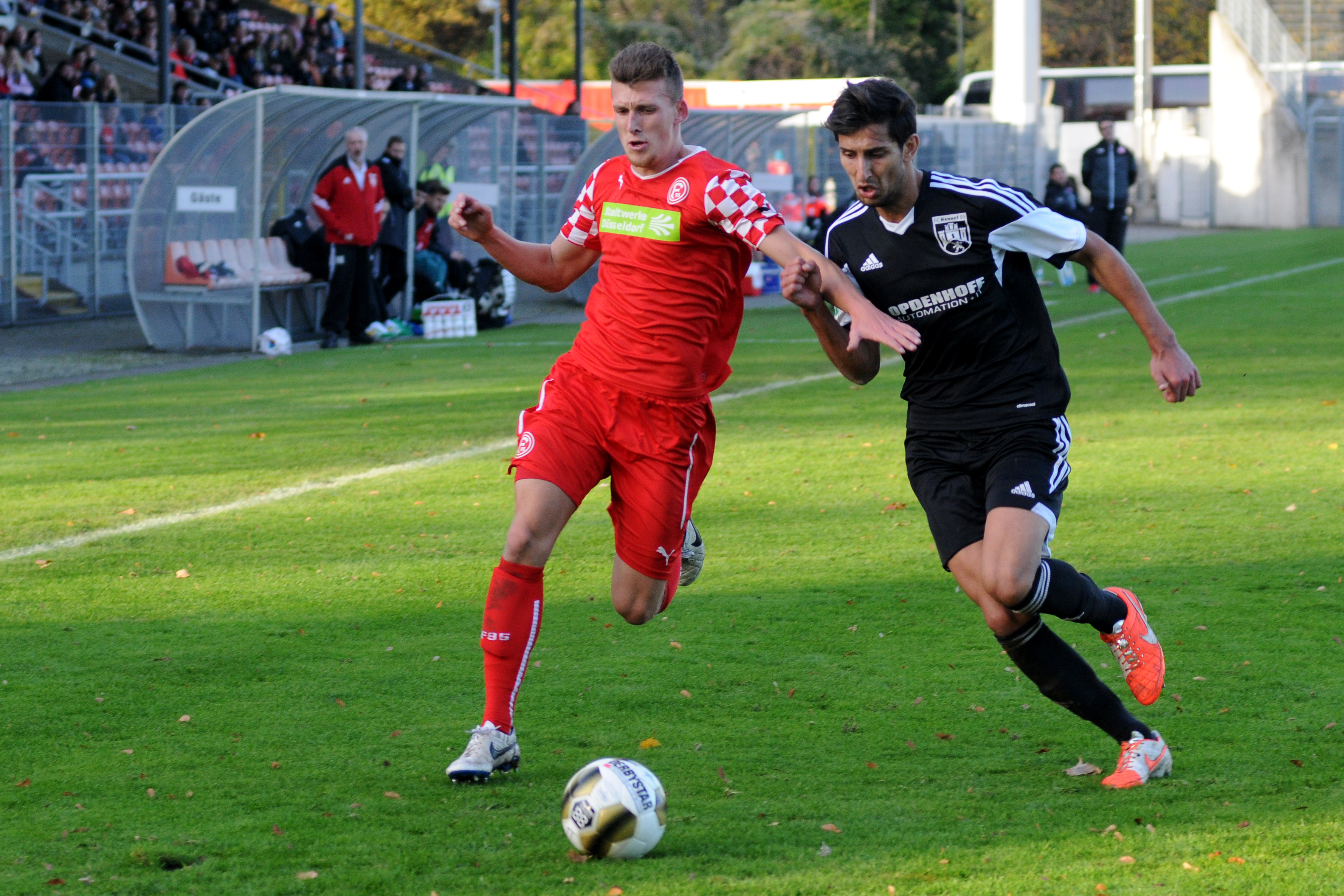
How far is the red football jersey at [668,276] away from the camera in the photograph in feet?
15.5

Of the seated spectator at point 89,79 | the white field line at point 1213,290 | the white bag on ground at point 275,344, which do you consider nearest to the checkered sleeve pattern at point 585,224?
the white bag on ground at point 275,344

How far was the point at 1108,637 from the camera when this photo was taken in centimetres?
472

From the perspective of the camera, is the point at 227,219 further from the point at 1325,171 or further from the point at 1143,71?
the point at 1325,171

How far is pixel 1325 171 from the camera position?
44469 mm

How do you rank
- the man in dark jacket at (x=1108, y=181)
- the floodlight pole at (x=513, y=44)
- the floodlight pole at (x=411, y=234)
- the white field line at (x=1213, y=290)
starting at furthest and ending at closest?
the floodlight pole at (x=513, y=44)
the man in dark jacket at (x=1108, y=181)
the white field line at (x=1213, y=290)
the floodlight pole at (x=411, y=234)

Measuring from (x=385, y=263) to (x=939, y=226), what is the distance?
13.5 m

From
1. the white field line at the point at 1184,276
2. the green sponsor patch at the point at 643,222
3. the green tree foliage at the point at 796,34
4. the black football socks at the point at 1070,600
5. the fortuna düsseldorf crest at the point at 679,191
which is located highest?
the green tree foliage at the point at 796,34

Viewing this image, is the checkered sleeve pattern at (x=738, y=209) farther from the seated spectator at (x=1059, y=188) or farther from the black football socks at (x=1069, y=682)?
the seated spectator at (x=1059, y=188)

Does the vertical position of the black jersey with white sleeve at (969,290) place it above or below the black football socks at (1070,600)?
above

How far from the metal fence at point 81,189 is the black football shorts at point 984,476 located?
14.5 meters

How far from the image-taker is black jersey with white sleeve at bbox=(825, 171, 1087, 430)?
4613 millimetres

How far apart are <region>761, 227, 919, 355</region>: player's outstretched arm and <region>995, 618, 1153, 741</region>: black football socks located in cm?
92

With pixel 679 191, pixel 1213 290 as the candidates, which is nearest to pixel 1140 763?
pixel 679 191

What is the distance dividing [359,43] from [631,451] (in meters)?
22.7
